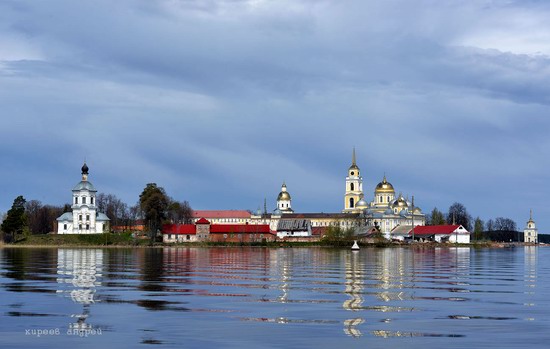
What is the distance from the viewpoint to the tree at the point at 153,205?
14812 centimetres

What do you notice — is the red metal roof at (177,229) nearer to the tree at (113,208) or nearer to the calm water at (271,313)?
the tree at (113,208)

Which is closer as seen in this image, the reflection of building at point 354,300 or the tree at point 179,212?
the reflection of building at point 354,300

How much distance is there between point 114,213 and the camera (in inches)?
7495

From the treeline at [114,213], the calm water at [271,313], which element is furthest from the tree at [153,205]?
the calm water at [271,313]

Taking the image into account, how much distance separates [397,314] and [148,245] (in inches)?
4801

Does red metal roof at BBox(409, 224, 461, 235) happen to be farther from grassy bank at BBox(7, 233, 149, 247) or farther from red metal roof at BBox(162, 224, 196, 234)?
grassy bank at BBox(7, 233, 149, 247)

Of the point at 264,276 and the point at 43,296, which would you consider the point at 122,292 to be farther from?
the point at 264,276

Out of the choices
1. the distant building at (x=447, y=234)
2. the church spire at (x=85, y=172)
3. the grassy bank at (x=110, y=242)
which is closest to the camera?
the grassy bank at (x=110, y=242)

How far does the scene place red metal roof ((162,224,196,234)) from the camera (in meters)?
161

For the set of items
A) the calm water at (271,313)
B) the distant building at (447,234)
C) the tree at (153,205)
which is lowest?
the calm water at (271,313)

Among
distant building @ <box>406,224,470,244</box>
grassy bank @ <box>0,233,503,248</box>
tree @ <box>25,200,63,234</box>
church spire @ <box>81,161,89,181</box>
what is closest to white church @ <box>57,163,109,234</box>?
church spire @ <box>81,161,89,181</box>

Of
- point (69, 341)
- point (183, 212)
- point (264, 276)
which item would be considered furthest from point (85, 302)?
point (183, 212)

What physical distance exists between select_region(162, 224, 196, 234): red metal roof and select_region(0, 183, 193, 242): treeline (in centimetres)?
135

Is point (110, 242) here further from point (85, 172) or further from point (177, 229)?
point (85, 172)
